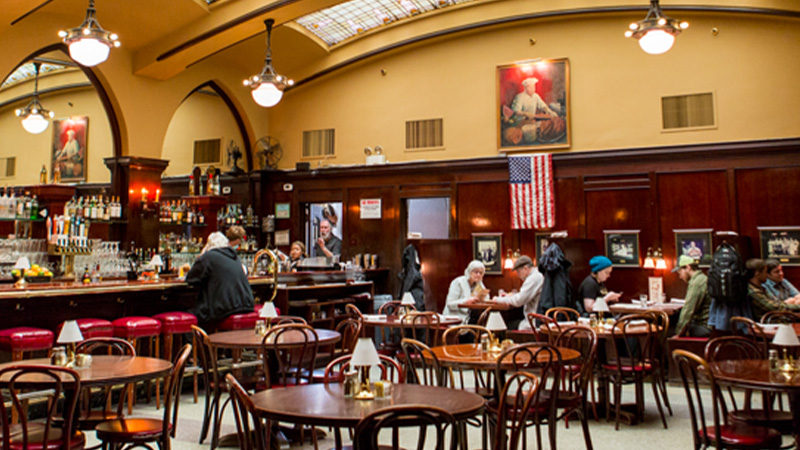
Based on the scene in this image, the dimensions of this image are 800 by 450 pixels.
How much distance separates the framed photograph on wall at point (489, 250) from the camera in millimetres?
10688

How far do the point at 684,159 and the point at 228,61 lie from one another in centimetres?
786

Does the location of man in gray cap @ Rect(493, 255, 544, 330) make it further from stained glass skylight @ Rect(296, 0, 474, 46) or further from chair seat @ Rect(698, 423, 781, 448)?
stained glass skylight @ Rect(296, 0, 474, 46)

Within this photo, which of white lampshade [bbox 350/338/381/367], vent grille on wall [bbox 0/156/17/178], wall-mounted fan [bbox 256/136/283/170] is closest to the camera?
white lampshade [bbox 350/338/381/367]

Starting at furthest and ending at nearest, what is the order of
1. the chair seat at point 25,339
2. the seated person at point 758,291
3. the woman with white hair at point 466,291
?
1. the woman with white hair at point 466,291
2. the seated person at point 758,291
3. the chair seat at point 25,339

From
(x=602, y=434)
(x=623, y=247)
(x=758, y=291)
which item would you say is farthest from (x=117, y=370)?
(x=623, y=247)

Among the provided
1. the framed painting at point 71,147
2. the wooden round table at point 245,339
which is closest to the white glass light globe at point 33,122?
the framed painting at point 71,147

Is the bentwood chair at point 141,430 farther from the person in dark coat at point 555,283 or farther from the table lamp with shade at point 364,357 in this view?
the person in dark coat at point 555,283

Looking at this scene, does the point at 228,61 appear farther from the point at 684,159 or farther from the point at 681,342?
the point at 681,342

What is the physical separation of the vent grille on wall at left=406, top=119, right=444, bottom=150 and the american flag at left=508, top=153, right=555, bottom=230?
159cm

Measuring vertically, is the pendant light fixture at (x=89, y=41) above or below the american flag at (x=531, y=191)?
above

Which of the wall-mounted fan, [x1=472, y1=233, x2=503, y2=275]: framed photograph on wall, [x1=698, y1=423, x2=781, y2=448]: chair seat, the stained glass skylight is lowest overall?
[x1=698, y1=423, x2=781, y2=448]: chair seat

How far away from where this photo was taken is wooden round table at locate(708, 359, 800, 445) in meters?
3.69

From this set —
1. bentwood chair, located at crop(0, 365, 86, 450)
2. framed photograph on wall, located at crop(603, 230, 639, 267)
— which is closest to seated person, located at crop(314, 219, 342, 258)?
framed photograph on wall, located at crop(603, 230, 639, 267)

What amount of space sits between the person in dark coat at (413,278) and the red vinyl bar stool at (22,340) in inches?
205
